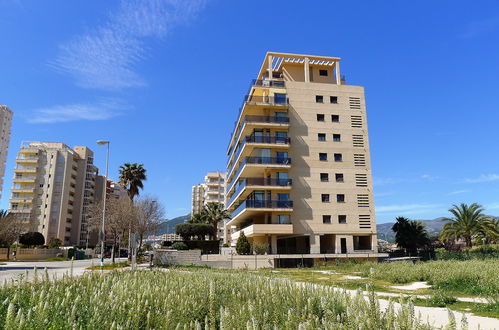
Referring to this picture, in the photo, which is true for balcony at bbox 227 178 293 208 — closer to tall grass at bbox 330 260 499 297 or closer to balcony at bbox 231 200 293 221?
balcony at bbox 231 200 293 221

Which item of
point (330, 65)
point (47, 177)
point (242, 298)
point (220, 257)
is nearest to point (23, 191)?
point (47, 177)

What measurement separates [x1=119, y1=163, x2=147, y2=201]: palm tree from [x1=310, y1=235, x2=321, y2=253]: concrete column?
31.1 metres

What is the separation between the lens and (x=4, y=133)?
3878 inches

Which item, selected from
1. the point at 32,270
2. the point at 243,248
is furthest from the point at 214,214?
the point at 32,270

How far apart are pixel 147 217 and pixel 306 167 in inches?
926

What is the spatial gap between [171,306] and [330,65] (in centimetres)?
4737

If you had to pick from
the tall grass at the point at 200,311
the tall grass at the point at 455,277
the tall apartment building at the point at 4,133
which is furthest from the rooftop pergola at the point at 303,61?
the tall apartment building at the point at 4,133

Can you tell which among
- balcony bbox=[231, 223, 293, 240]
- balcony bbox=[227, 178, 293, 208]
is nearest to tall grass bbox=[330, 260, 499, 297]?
balcony bbox=[231, 223, 293, 240]

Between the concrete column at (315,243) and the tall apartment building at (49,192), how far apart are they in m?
71.0

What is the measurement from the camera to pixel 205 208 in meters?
77.6

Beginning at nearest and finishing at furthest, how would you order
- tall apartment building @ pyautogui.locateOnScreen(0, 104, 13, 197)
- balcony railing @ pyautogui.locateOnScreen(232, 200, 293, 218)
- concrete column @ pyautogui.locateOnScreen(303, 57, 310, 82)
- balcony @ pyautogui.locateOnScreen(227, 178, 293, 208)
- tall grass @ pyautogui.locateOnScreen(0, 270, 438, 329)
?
tall grass @ pyautogui.locateOnScreen(0, 270, 438, 329) < balcony railing @ pyautogui.locateOnScreen(232, 200, 293, 218) < balcony @ pyautogui.locateOnScreen(227, 178, 293, 208) < concrete column @ pyautogui.locateOnScreen(303, 57, 310, 82) < tall apartment building @ pyautogui.locateOnScreen(0, 104, 13, 197)

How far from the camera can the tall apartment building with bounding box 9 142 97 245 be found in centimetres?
8850

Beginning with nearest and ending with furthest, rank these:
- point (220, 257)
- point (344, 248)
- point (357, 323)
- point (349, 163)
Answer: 1. point (357, 323)
2. point (220, 257)
3. point (344, 248)
4. point (349, 163)

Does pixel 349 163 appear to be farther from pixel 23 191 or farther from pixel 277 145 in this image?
pixel 23 191
